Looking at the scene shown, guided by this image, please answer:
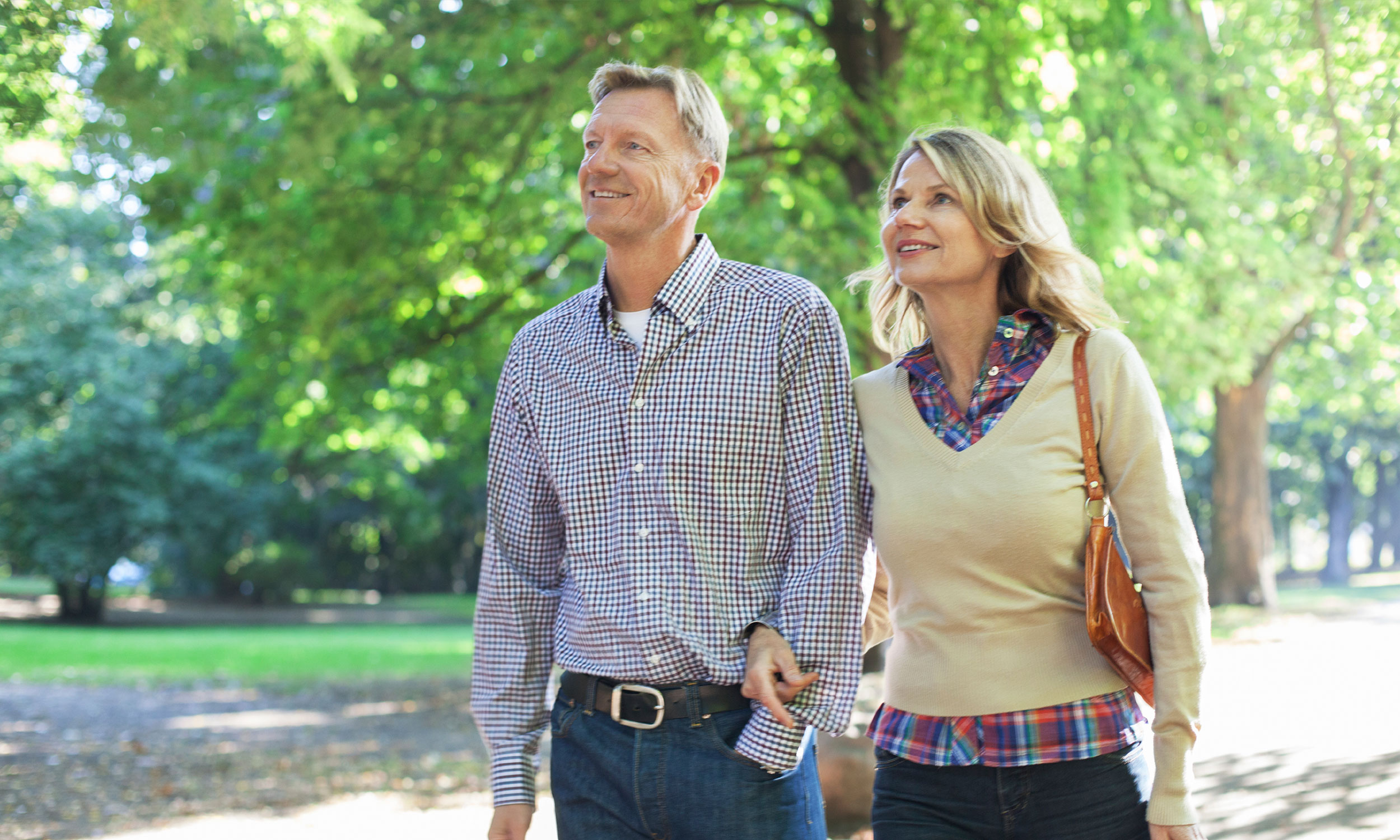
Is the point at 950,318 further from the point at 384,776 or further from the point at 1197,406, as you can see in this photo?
the point at 1197,406

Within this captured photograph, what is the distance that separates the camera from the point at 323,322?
9539mm

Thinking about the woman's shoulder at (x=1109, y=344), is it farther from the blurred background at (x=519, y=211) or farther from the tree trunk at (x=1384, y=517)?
the tree trunk at (x=1384, y=517)

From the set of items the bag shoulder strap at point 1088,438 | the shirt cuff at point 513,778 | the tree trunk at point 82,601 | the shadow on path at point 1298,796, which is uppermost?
the bag shoulder strap at point 1088,438

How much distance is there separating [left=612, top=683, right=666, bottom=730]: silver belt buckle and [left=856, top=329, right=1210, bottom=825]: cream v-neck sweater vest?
1.57 ft

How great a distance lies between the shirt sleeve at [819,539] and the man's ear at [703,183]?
1.13 ft

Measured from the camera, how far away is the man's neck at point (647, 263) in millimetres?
2521

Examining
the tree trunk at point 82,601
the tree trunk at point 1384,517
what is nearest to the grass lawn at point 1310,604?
the tree trunk at point 1384,517

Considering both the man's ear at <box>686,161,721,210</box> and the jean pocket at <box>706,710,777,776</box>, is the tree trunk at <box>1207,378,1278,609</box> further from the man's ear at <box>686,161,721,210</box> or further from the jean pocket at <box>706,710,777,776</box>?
the jean pocket at <box>706,710,777,776</box>

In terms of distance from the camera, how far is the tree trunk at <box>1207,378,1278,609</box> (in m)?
20.2

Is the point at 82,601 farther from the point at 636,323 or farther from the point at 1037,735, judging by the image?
the point at 1037,735

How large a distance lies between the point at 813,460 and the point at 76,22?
3576 mm

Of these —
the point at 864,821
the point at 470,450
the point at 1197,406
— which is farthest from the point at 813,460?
the point at 470,450

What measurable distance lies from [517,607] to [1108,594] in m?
1.19

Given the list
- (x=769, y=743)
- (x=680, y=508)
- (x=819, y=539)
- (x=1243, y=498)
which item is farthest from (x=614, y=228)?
A: (x=1243, y=498)
